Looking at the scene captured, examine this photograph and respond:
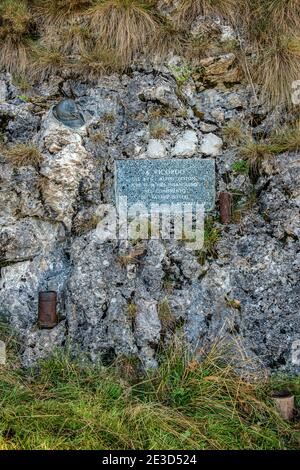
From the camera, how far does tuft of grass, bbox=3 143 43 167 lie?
421cm

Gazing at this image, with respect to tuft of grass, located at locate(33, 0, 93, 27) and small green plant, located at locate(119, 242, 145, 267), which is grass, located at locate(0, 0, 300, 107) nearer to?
tuft of grass, located at locate(33, 0, 93, 27)

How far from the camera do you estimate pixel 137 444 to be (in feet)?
9.46

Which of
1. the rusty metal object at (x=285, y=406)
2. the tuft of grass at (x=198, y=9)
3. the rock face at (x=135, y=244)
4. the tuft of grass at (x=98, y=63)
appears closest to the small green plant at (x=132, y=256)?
the rock face at (x=135, y=244)

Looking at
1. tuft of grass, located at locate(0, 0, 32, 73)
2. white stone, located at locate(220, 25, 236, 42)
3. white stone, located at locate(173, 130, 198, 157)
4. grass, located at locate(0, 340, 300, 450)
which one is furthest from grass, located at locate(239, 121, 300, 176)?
tuft of grass, located at locate(0, 0, 32, 73)

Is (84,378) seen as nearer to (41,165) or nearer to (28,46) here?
(41,165)

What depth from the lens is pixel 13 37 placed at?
4.79 meters

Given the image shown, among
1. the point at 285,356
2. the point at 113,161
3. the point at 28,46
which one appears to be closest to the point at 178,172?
the point at 113,161

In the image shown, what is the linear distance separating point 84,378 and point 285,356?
1673 millimetres

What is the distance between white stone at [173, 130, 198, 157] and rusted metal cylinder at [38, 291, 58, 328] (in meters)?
1.84

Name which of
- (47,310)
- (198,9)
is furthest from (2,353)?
(198,9)

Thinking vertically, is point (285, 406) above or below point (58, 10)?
below

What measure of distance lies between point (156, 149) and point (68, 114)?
96 centimetres

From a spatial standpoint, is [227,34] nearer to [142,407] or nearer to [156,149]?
[156,149]

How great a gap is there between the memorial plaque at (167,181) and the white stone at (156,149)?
0.23ft
